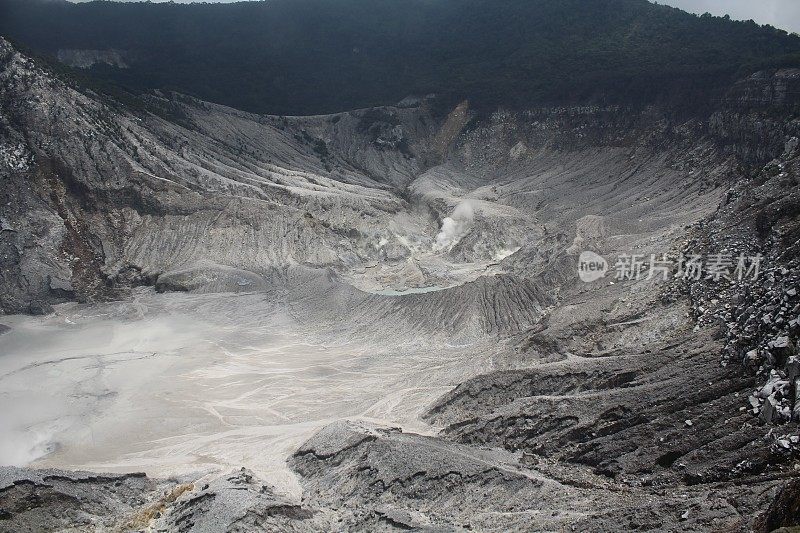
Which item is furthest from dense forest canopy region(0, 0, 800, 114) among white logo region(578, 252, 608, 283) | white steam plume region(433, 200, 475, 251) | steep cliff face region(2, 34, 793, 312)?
white logo region(578, 252, 608, 283)

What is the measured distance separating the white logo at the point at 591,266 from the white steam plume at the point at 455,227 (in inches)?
775

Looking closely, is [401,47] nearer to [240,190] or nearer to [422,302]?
[240,190]

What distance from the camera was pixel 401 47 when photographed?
109625mm

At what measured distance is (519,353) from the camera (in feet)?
94.1

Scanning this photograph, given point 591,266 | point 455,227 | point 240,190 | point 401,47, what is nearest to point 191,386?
point 591,266

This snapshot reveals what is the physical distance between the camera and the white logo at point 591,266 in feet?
120

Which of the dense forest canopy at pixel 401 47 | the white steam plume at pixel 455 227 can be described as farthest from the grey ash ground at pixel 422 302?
A: the dense forest canopy at pixel 401 47

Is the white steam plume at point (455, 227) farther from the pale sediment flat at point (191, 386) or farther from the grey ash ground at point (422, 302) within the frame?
the pale sediment flat at point (191, 386)

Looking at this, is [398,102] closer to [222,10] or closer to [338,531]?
[222,10]

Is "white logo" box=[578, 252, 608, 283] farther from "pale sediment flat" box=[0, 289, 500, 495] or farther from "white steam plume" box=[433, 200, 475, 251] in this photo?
"white steam plume" box=[433, 200, 475, 251]

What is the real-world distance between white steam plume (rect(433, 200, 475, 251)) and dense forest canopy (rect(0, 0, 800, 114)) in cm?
2272

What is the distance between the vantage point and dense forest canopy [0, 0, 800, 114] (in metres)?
77.9

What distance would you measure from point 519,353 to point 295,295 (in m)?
21.6

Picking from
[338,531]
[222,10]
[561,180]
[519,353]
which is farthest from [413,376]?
[222,10]
